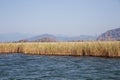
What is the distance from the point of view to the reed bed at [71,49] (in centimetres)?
2903

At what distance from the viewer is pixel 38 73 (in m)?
20.2

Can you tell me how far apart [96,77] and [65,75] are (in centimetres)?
206

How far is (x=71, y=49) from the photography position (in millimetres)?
32281

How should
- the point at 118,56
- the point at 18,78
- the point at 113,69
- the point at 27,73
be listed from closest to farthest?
1. the point at 18,78
2. the point at 27,73
3. the point at 113,69
4. the point at 118,56

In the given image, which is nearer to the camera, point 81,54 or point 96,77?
point 96,77

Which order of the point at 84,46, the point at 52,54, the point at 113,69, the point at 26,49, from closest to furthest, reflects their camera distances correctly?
the point at 113,69 → the point at 84,46 → the point at 52,54 → the point at 26,49

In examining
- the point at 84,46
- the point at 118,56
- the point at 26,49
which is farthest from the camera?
the point at 26,49

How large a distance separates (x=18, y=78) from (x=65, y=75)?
3.03 meters

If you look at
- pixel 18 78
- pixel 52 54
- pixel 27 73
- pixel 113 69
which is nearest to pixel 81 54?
pixel 52 54

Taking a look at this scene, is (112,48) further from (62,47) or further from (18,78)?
(18,78)

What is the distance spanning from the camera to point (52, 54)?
110 feet

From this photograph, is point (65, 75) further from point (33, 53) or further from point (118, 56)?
point (33, 53)

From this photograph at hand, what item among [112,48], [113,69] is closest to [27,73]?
→ [113,69]

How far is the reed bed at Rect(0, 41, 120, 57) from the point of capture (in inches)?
1143
